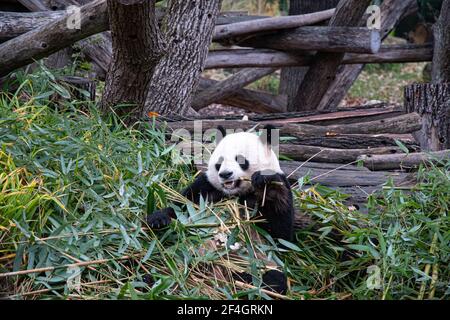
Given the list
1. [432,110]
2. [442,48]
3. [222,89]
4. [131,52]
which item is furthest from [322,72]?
[131,52]

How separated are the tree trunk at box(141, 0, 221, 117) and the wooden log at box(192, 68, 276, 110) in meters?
2.09

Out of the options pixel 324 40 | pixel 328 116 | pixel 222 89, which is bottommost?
pixel 222 89

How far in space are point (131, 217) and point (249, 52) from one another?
457 cm

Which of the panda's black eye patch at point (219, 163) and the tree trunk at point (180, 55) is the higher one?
the tree trunk at point (180, 55)

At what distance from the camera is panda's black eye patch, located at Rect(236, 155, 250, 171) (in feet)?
13.3

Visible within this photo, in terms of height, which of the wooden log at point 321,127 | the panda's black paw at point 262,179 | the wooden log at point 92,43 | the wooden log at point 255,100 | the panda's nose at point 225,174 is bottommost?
the wooden log at point 255,100

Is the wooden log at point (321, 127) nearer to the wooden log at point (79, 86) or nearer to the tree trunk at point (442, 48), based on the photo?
the wooden log at point (79, 86)

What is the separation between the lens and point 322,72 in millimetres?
8148

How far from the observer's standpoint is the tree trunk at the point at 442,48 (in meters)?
8.16

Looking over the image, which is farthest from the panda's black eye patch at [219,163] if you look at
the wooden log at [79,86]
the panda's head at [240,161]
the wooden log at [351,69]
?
the wooden log at [351,69]

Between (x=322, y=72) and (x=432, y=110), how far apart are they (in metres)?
1.81

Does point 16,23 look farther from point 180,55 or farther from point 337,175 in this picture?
point 337,175

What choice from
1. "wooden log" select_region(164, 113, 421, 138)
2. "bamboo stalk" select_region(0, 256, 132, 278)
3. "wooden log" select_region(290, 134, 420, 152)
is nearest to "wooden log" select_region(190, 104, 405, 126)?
"wooden log" select_region(164, 113, 421, 138)

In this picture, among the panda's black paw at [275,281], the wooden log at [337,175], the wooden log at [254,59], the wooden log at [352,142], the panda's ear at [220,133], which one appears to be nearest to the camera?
the panda's black paw at [275,281]
